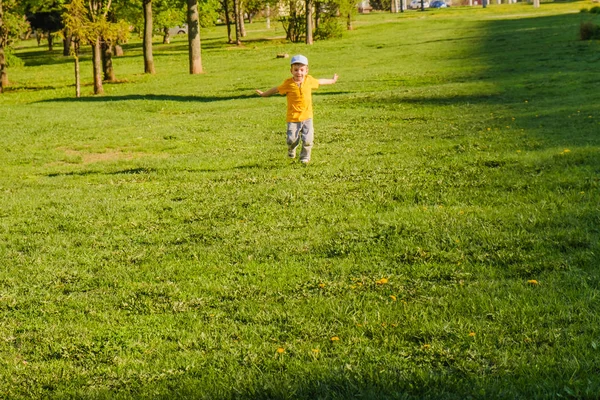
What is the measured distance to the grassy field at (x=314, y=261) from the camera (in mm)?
4715

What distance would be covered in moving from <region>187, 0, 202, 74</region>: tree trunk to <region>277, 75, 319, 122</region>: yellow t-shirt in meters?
23.9

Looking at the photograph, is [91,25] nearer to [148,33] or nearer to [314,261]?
[148,33]

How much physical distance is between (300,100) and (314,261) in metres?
5.45

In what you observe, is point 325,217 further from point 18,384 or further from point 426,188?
point 18,384

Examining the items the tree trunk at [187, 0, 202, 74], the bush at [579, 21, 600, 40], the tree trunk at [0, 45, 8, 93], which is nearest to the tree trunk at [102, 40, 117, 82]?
the tree trunk at [187, 0, 202, 74]

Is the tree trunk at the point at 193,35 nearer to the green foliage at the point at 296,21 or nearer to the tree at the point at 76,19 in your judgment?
the tree at the point at 76,19

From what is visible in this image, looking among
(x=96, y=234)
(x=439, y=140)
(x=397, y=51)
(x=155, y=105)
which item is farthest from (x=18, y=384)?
(x=397, y=51)

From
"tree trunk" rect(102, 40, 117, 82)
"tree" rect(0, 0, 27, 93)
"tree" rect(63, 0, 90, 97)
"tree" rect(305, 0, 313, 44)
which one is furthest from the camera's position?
"tree" rect(305, 0, 313, 44)

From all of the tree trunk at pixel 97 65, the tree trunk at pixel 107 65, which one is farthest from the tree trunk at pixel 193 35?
the tree trunk at pixel 97 65

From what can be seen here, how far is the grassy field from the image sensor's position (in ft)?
15.5

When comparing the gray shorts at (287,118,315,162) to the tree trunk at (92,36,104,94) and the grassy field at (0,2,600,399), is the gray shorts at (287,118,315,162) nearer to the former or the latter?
the grassy field at (0,2,600,399)

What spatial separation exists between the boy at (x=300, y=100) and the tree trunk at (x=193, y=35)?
2388 centimetres

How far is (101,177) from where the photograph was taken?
41.3 ft

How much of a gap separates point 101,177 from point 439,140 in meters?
5.83
